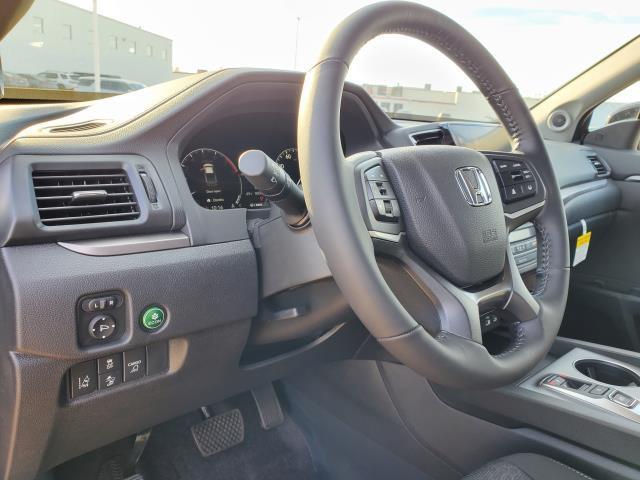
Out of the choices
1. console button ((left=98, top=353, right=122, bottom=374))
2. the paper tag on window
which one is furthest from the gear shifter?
the paper tag on window

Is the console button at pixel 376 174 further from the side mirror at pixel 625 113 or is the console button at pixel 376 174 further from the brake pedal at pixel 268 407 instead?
the side mirror at pixel 625 113

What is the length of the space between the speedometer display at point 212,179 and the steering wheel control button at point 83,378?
0.43 m

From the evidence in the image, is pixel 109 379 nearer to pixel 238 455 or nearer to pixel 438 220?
pixel 438 220

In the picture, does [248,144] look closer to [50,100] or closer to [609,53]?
[50,100]

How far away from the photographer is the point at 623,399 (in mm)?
1173

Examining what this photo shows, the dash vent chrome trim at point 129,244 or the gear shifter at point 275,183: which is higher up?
the gear shifter at point 275,183

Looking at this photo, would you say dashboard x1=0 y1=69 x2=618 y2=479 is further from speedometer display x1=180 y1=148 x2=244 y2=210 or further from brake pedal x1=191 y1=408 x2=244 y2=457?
brake pedal x1=191 y1=408 x2=244 y2=457

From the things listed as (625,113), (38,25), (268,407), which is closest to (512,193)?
(268,407)

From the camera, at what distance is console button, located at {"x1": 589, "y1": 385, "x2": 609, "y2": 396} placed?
3.94 feet

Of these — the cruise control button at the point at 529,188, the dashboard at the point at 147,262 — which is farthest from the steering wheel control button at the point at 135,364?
the cruise control button at the point at 529,188

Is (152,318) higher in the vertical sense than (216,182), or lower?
lower

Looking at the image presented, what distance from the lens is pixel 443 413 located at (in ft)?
4.27

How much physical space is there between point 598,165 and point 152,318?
7.19 ft

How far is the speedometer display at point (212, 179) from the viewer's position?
1.25 metres
